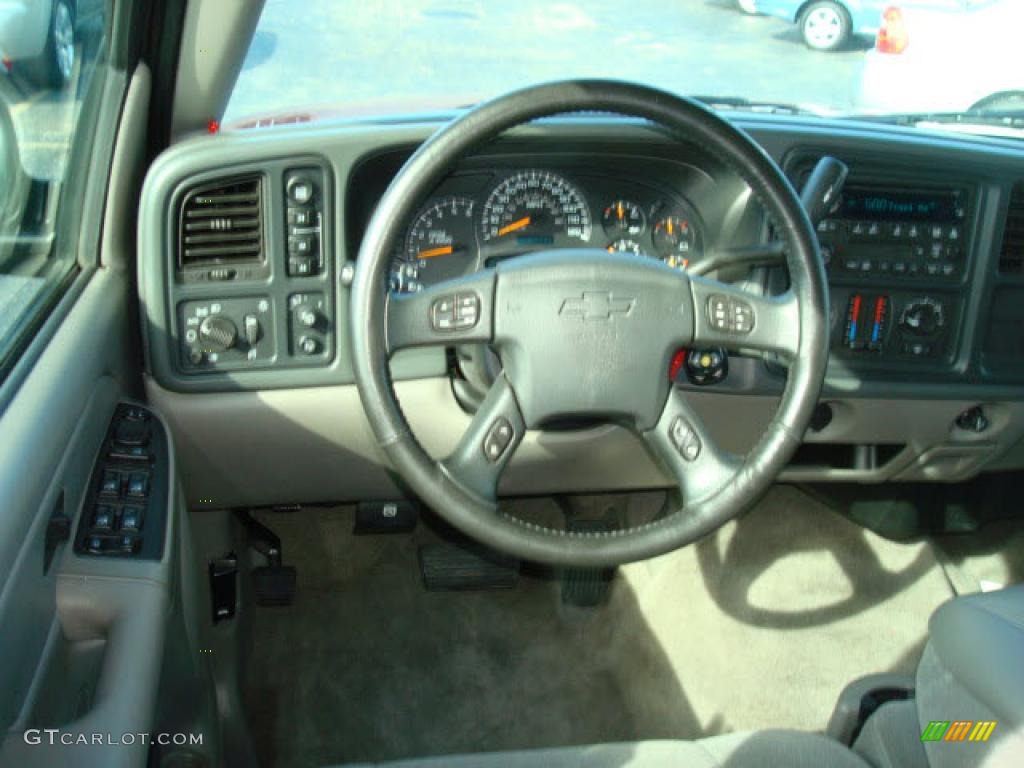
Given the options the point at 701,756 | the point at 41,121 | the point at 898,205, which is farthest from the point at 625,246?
the point at 41,121

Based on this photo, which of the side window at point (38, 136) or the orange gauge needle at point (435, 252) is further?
the orange gauge needle at point (435, 252)

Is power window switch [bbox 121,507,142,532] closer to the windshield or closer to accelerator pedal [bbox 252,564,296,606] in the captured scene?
the windshield

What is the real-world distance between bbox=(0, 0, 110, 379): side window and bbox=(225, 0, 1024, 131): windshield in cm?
33

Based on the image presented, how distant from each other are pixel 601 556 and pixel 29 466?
0.78 meters

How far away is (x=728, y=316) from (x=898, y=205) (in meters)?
0.75

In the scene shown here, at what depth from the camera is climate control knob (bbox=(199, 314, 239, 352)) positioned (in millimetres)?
2115

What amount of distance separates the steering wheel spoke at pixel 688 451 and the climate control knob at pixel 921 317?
0.80 meters

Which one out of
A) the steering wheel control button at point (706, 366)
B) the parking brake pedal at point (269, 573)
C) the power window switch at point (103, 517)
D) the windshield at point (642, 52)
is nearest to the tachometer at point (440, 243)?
the windshield at point (642, 52)

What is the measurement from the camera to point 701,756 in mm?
1762

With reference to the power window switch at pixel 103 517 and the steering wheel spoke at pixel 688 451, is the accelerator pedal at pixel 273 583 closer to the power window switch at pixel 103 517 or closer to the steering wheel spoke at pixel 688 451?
the power window switch at pixel 103 517

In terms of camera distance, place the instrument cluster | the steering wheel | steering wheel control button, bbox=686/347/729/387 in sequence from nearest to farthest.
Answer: the steering wheel, the instrument cluster, steering wheel control button, bbox=686/347/729/387

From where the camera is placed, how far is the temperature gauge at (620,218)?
2244 millimetres

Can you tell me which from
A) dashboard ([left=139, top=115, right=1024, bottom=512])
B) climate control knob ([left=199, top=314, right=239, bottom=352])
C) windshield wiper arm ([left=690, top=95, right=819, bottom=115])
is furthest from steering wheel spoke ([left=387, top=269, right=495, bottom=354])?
windshield wiper arm ([left=690, top=95, right=819, bottom=115])

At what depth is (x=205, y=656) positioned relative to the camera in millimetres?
2326
